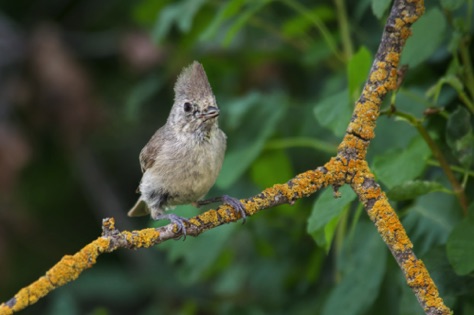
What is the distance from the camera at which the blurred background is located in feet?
9.76

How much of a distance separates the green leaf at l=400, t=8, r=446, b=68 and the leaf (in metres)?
0.58

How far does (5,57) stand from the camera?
608cm

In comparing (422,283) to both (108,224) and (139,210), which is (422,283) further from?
Result: (139,210)

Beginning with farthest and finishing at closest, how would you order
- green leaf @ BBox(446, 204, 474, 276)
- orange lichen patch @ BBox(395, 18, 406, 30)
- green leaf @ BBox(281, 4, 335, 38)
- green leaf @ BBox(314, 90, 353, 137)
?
green leaf @ BBox(281, 4, 335, 38) → green leaf @ BBox(314, 90, 353, 137) → green leaf @ BBox(446, 204, 474, 276) → orange lichen patch @ BBox(395, 18, 406, 30)

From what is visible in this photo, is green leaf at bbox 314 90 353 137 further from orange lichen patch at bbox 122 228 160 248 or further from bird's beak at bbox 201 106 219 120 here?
orange lichen patch at bbox 122 228 160 248

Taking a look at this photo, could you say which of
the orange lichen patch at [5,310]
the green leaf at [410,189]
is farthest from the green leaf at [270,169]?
the orange lichen patch at [5,310]

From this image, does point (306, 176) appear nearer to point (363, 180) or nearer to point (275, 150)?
point (363, 180)

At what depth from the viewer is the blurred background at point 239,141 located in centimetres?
297

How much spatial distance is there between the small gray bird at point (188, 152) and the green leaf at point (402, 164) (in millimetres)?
702

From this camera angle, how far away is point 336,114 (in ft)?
10.1

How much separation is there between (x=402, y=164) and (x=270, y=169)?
1173 mm

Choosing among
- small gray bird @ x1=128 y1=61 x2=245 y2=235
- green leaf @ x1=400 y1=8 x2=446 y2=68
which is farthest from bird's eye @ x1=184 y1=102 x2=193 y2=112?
green leaf @ x1=400 y1=8 x2=446 y2=68

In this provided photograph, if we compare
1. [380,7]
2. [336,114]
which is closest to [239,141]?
[336,114]

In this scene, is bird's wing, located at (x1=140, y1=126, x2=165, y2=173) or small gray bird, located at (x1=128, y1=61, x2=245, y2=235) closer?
small gray bird, located at (x1=128, y1=61, x2=245, y2=235)
